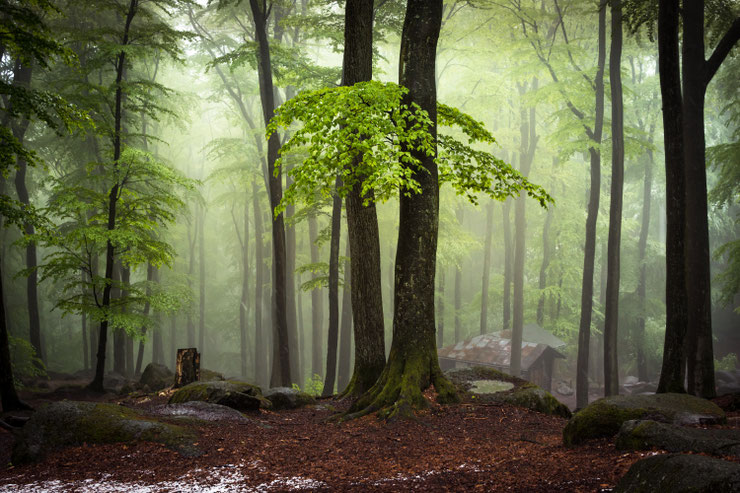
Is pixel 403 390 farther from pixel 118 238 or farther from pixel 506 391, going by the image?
pixel 118 238

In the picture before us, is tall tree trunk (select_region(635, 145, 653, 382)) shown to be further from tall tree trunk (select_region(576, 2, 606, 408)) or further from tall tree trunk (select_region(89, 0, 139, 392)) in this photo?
tall tree trunk (select_region(89, 0, 139, 392))

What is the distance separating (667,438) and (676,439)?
7 centimetres

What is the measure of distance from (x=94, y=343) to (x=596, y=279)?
3092 centimetres

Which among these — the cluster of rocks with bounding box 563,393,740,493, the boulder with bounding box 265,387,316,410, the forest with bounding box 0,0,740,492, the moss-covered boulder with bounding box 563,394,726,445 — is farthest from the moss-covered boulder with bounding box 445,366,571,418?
the boulder with bounding box 265,387,316,410

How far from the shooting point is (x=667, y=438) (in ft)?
14.6

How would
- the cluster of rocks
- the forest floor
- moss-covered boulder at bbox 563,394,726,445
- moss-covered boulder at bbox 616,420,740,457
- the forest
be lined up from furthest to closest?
moss-covered boulder at bbox 563,394,726,445 < the forest < the forest floor < moss-covered boulder at bbox 616,420,740,457 < the cluster of rocks

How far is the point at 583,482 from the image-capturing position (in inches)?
159

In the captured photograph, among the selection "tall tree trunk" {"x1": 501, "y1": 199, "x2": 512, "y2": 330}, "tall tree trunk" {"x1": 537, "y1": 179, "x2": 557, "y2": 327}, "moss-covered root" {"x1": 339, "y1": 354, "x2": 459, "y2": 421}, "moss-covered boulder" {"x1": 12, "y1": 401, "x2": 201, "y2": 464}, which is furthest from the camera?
"tall tree trunk" {"x1": 537, "y1": 179, "x2": 557, "y2": 327}

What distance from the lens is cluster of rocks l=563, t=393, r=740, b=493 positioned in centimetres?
297

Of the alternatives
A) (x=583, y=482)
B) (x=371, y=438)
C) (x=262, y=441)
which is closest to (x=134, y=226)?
(x=262, y=441)

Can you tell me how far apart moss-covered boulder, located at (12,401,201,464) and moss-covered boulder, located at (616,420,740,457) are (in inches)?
188

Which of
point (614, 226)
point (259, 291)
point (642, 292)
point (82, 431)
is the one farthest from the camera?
point (259, 291)

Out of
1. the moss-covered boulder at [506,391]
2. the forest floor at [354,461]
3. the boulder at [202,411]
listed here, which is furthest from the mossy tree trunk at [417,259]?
the boulder at [202,411]

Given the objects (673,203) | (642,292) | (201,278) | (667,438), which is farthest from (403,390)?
(201,278)
